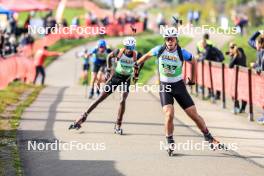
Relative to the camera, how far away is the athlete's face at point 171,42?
11413 millimetres

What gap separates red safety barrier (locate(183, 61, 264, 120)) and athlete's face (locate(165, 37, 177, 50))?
2730mm

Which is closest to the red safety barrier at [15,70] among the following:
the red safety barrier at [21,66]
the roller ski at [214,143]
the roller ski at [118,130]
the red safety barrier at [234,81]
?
the red safety barrier at [21,66]

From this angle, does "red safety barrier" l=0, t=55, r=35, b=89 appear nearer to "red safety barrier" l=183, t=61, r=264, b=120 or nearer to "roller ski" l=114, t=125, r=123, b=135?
"red safety barrier" l=183, t=61, r=264, b=120

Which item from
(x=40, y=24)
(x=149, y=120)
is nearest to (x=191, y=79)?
(x=149, y=120)

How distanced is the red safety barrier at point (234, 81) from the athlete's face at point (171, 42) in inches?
107

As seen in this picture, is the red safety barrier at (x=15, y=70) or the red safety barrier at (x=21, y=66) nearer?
the red safety barrier at (x=15, y=70)

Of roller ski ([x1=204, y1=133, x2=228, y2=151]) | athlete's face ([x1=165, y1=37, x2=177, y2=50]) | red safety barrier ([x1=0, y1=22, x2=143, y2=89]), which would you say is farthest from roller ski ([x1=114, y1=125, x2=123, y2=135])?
red safety barrier ([x1=0, y1=22, x2=143, y2=89])

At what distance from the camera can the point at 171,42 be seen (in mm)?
11438

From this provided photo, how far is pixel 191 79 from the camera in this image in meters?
11.9

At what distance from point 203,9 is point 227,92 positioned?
70047 millimetres

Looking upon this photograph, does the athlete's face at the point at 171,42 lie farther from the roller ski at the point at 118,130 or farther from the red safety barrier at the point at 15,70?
the red safety barrier at the point at 15,70

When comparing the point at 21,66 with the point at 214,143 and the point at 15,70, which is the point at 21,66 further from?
the point at 214,143

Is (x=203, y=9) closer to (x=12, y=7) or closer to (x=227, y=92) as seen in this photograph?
(x=12, y=7)

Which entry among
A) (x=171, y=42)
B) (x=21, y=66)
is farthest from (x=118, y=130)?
(x=21, y=66)
